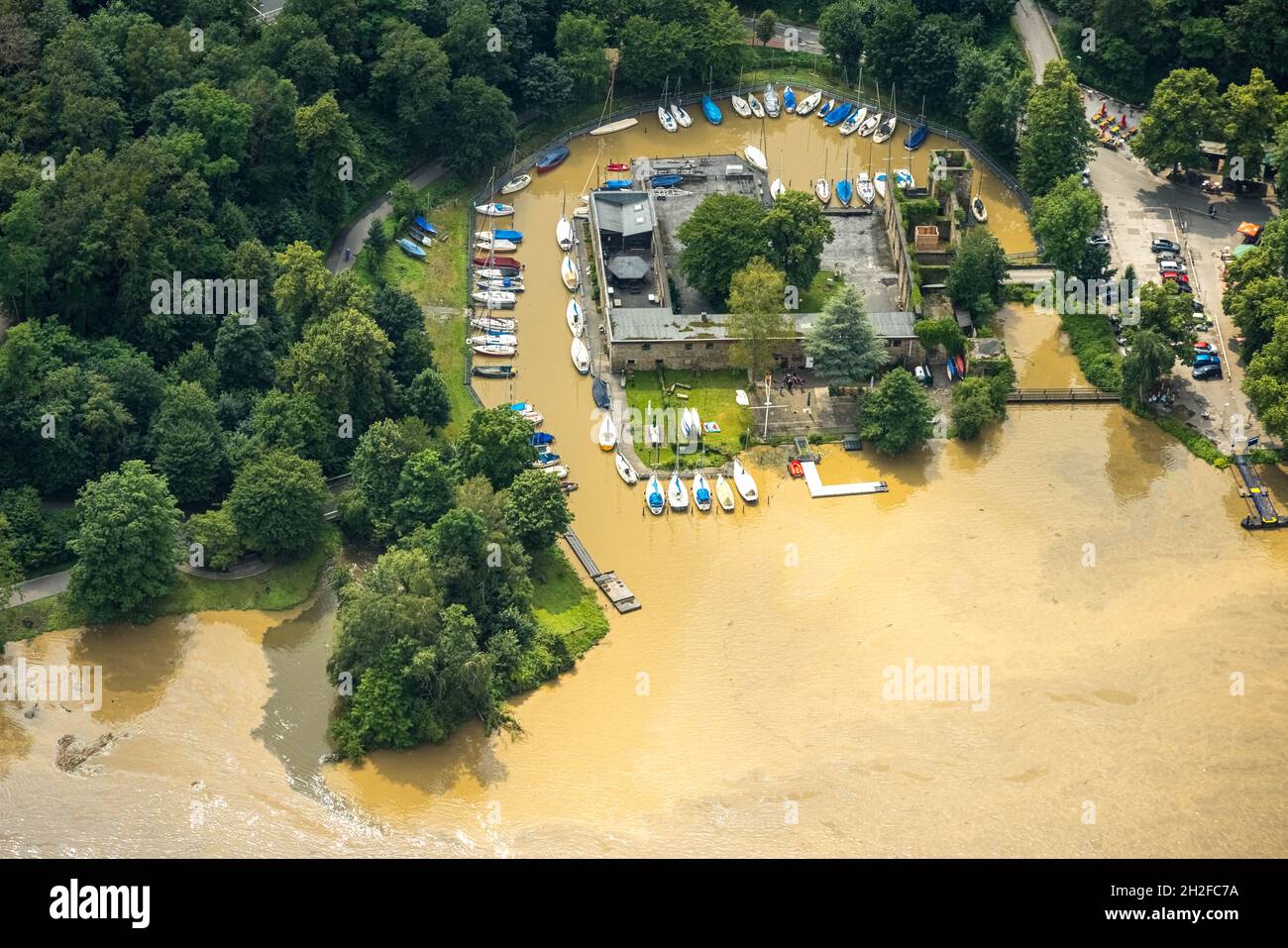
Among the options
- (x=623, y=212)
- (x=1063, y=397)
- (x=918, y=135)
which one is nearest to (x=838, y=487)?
(x=1063, y=397)

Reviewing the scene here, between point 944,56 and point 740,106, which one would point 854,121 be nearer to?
point 944,56

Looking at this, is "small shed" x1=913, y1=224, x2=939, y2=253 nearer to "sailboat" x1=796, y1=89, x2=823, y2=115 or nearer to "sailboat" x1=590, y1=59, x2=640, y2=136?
"sailboat" x1=796, y1=89, x2=823, y2=115

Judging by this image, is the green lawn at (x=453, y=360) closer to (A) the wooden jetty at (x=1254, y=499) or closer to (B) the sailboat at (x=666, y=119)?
(B) the sailboat at (x=666, y=119)

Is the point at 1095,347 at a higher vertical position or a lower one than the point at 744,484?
higher

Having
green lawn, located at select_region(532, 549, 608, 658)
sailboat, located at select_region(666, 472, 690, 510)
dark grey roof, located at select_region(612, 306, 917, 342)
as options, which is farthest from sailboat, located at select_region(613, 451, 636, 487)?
dark grey roof, located at select_region(612, 306, 917, 342)

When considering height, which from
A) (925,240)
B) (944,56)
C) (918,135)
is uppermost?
(944,56)

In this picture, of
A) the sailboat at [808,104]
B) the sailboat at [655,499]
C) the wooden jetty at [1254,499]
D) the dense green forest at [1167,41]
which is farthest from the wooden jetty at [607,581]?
the dense green forest at [1167,41]
